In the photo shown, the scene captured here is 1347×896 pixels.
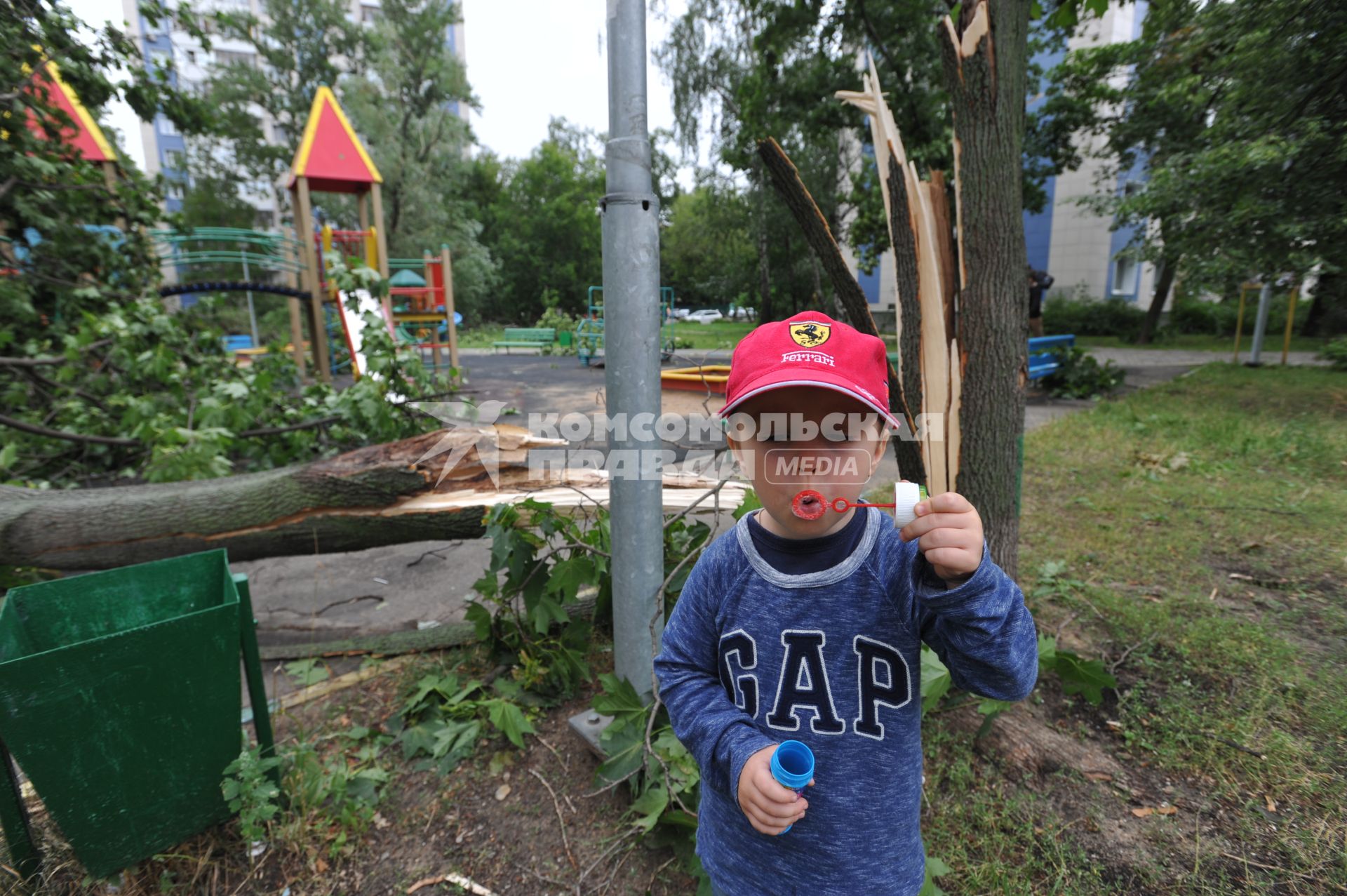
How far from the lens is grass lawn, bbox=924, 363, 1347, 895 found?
5.67ft

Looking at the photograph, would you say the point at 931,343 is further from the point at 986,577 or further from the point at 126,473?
the point at 126,473

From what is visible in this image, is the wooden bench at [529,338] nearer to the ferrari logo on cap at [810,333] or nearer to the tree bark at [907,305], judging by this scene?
the tree bark at [907,305]

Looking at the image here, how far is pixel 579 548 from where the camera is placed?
8.23ft

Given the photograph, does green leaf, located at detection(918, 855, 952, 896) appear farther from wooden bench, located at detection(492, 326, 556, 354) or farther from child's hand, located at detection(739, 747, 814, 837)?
wooden bench, located at detection(492, 326, 556, 354)

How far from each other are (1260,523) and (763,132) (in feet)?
38.2

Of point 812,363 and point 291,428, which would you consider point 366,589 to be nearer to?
point 291,428

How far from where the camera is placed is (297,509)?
3.01 meters

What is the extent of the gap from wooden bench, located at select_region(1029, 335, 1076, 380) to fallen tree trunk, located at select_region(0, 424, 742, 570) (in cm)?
826

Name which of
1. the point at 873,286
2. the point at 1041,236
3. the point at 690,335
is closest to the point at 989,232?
the point at 690,335

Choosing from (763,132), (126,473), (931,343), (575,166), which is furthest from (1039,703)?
(575,166)

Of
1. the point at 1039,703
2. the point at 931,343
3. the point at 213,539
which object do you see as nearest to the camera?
the point at 931,343

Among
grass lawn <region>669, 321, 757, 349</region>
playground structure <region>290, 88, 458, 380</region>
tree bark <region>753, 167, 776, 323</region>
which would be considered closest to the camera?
playground structure <region>290, 88, 458, 380</region>

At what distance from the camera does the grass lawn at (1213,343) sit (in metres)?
13.8

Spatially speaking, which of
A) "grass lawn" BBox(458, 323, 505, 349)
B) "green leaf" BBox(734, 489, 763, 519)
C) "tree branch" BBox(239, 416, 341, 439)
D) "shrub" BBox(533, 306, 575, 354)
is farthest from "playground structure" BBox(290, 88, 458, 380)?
"grass lawn" BBox(458, 323, 505, 349)
